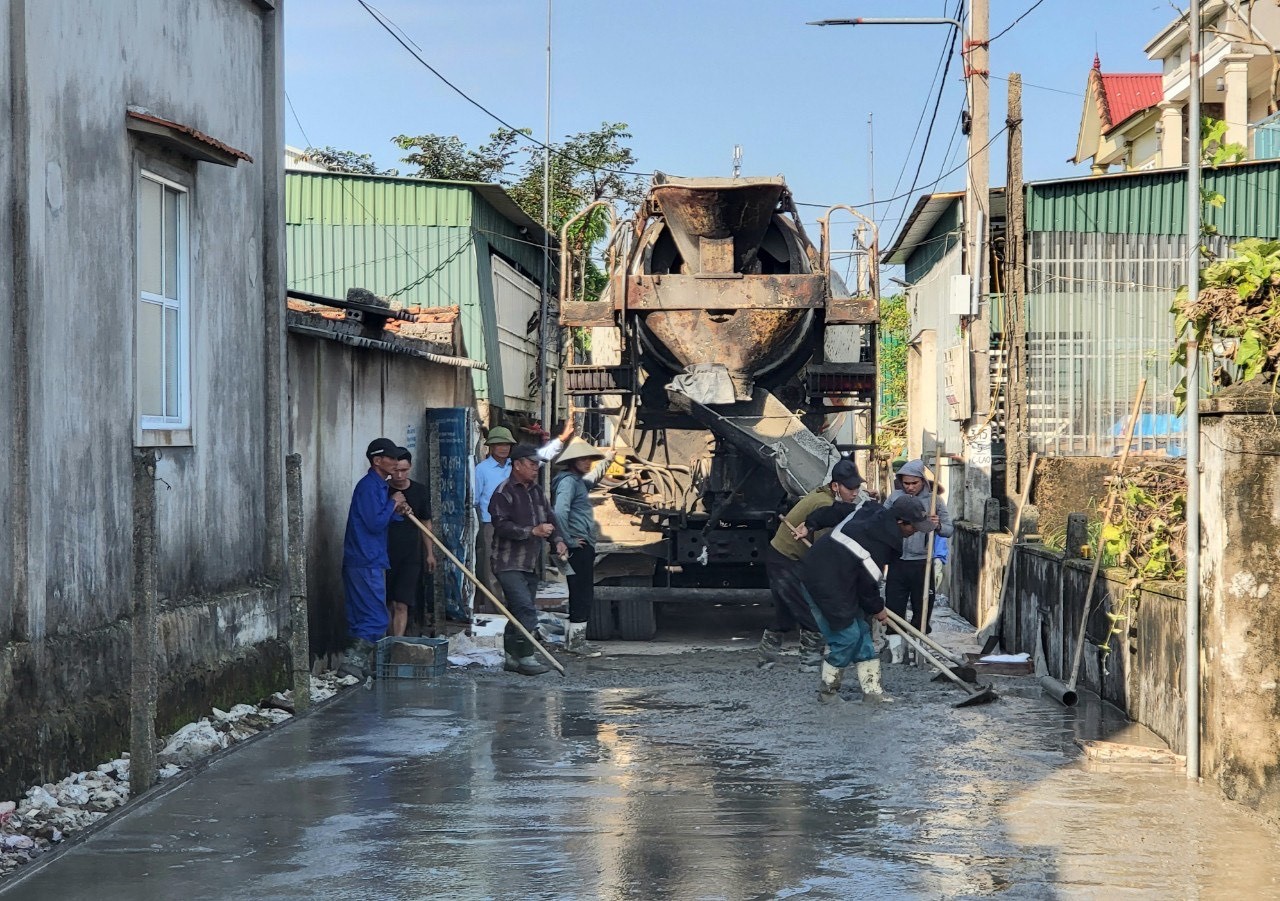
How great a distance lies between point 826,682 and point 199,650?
3995mm

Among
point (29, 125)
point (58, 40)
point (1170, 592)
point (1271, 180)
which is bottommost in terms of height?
point (1170, 592)

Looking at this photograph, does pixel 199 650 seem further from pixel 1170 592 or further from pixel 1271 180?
pixel 1271 180

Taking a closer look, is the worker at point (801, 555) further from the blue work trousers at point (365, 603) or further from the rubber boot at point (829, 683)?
the blue work trousers at point (365, 603)

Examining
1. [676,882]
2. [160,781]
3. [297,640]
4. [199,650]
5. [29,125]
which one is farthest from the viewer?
[297,640]

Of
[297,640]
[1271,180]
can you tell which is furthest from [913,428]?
[297,640]

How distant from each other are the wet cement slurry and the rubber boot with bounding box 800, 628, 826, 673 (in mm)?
1669

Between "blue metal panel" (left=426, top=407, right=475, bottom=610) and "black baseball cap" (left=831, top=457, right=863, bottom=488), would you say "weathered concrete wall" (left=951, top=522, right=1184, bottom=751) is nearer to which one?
"black baseball cap" (left=831, top=457, right=863, bottom=488)

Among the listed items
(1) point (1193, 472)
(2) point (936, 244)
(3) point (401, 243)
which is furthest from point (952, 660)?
(2) point (936, 244)

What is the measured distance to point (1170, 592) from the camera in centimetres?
834

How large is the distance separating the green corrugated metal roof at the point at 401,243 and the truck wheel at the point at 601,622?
8.39 metres

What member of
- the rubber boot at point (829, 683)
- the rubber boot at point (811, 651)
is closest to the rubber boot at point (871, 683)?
the rubber boot at point (829, 683)

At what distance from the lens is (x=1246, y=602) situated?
707 cm

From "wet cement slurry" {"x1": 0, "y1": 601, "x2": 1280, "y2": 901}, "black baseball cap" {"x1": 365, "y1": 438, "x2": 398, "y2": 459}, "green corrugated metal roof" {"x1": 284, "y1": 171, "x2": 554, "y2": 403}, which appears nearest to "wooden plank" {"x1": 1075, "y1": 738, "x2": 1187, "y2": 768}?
"wet cement slurry" {"x1": 0, "y1": 601, "x2": 1280, "y2": 901}

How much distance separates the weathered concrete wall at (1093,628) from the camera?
8.38 m
